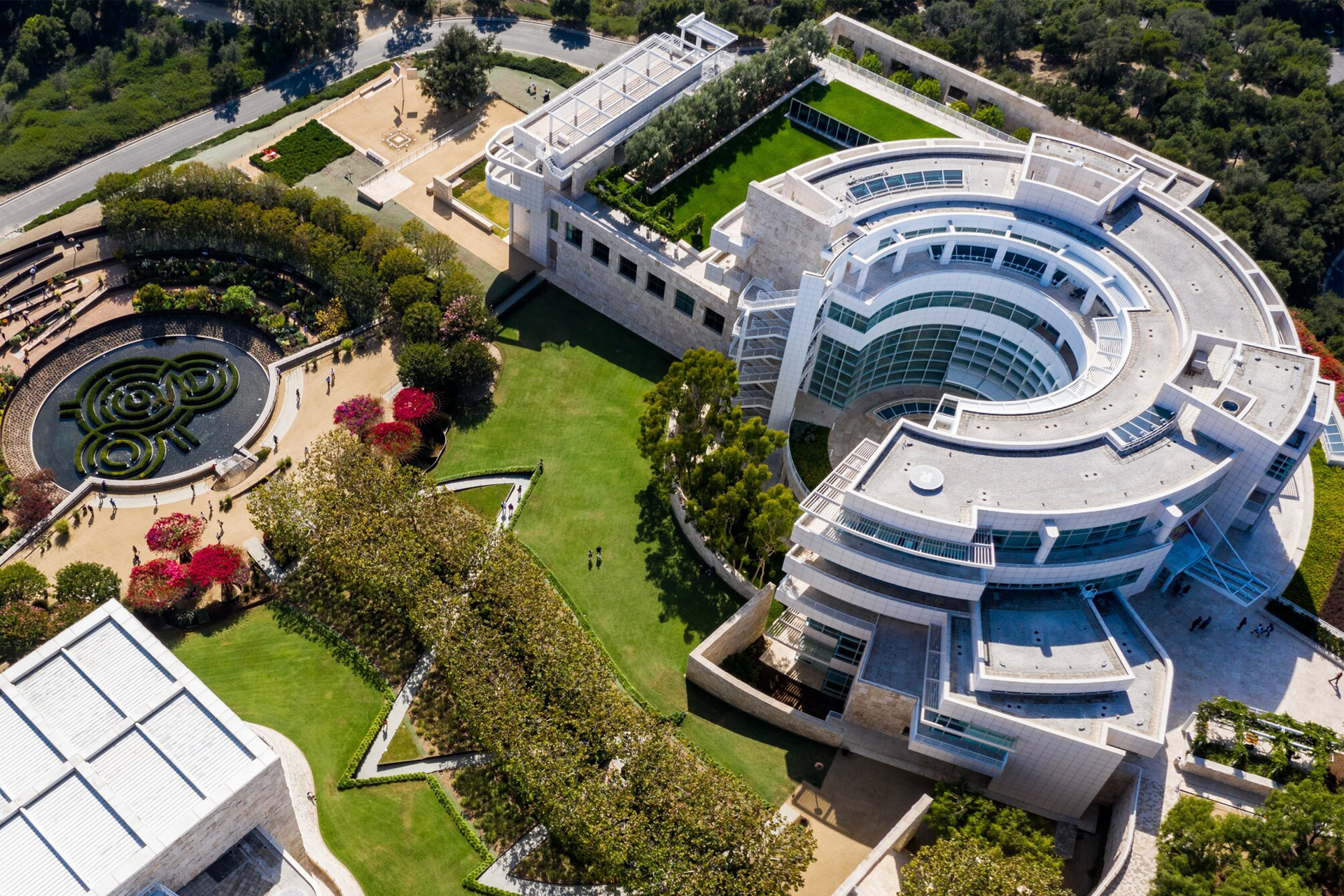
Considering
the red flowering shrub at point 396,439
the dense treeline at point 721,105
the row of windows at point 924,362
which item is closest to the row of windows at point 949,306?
the row of windows at point 924,362


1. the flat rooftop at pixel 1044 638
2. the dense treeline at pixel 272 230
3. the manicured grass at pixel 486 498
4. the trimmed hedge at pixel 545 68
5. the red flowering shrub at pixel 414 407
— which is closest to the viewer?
the flat rooftop at pixel 1044 638

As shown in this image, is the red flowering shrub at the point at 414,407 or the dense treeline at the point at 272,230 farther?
the dense treeline at the point at 272,230

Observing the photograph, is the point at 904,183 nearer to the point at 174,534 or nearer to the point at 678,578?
the point at 678,578

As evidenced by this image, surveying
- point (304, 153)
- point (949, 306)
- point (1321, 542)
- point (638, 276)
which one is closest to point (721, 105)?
point (638, 276)

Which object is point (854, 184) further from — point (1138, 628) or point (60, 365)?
point (60, 365)

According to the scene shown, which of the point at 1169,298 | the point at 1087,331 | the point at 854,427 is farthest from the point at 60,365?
the point at 1169,298

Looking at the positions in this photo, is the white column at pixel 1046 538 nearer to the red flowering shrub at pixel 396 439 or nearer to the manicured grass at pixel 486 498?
the manicured grass at pixel 486 498
